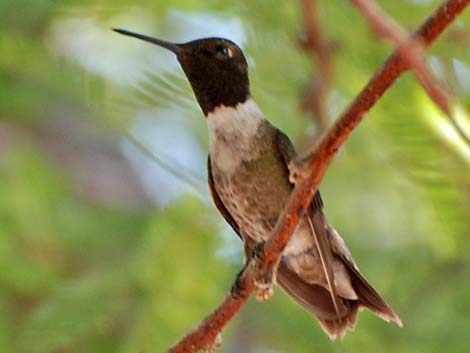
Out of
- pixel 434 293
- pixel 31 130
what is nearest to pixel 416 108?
pixel 434 293

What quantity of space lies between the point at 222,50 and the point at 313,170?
3.84ft

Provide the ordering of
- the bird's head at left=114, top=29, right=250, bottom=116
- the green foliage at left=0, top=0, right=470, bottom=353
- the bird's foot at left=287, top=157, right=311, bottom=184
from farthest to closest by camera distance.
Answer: the bird's head at left=114, top=29, right=250, bottom=116 → the green foliage at left=0, top=0, right=470, bottom=353 → the bird's foot at left=287, top=157, right=311, bottom=184

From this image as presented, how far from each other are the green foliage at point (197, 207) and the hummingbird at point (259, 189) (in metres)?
0.10

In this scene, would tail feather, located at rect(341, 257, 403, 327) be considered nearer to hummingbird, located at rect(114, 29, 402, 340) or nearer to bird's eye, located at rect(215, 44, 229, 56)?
hummingbird, located at rect(114, 29, 402, 340)

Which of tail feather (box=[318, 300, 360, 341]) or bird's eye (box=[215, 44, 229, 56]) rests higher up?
bird's eye (box=[215, 44, 229, 56])

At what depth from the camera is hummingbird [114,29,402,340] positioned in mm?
2383

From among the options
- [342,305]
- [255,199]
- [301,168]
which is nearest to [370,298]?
[342,305]

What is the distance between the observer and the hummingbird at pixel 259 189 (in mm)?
2383

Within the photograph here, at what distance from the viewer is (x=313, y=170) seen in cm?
154

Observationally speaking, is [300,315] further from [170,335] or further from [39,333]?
[39,333]

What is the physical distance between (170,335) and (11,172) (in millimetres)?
1307

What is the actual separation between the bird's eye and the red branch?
80 cm

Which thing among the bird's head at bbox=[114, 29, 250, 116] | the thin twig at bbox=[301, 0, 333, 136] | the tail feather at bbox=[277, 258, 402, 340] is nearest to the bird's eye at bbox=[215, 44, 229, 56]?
the bird's head at bbox=[114, 29, 250, 116]

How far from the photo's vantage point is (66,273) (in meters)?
3.42
